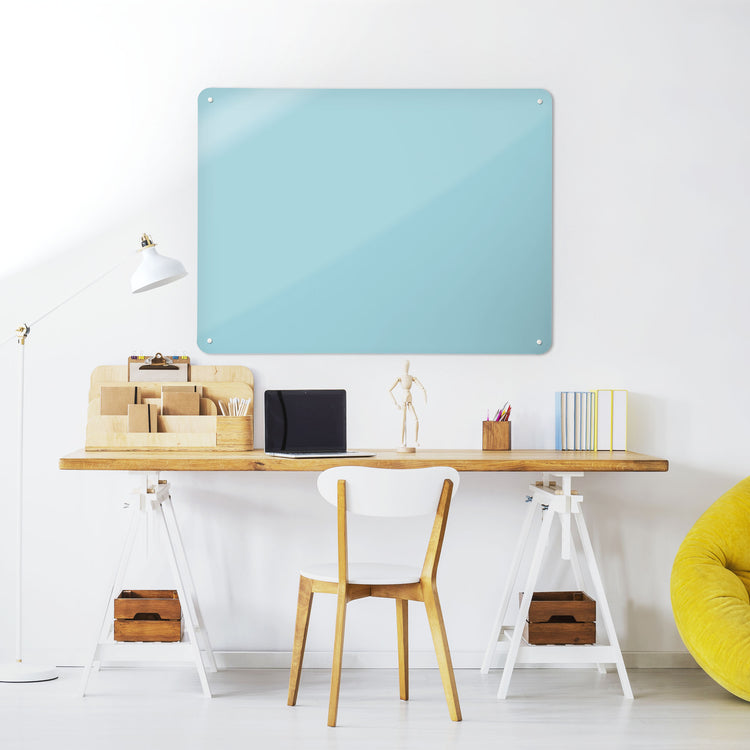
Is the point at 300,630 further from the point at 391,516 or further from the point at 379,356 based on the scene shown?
the point at 379,356

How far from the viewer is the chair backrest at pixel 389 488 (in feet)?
7.82

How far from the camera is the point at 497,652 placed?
307cm

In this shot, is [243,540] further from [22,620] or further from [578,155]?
[578,155]

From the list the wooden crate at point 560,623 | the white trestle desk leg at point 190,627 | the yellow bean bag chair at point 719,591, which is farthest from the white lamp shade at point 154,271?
the yellow bean bag chair at point 719,591

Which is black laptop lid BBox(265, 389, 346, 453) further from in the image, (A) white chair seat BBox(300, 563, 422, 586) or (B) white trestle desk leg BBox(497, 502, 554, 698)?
(B) white trestle desk leg BBox(497, 502, 554, 698)

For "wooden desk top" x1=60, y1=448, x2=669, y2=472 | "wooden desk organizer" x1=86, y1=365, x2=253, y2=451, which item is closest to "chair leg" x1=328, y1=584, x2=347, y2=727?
"wooden desk top" x1=60, y1=448, x2=669, y2=472

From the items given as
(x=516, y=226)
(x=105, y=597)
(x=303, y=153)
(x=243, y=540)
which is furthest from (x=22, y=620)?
(x=516, y=226)

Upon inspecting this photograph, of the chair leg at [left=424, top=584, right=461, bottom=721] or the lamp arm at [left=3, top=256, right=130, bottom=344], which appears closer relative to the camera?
the chair leg at [left=424, top=584, right=461, bottom=721]

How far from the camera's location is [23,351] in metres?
2.89

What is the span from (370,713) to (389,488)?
0.74 metres

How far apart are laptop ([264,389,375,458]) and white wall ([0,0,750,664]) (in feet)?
0.83

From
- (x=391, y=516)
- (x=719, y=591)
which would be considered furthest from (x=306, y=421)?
(x=719, y=591)

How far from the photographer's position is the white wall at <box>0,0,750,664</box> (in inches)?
123

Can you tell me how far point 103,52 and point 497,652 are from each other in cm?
264
